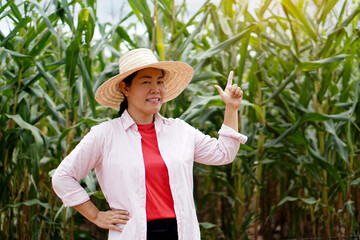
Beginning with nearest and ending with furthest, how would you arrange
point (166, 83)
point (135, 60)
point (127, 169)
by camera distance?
1. point (127, 169)
2. point (135, 60)
3. point (166, 83)

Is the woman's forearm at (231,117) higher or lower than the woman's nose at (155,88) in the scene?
lower

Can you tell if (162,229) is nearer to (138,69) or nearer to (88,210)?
(88,210)

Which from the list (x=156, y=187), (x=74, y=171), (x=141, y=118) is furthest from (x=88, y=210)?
(x=141, y=118)

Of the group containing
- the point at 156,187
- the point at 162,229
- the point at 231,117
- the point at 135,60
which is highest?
the point at 135,60

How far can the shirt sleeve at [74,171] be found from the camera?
145 centimetres

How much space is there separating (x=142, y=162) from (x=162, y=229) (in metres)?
0.24

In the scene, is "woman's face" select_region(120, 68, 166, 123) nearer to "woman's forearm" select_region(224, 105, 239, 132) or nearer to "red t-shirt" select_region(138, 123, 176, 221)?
"red t-shirt" select_region(138, 123, 176, 221)

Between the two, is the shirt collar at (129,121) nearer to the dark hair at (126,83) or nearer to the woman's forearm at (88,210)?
the dark hair at (126,83)

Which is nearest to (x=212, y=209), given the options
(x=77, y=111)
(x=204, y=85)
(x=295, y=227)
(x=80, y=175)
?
(x=295, y=227)

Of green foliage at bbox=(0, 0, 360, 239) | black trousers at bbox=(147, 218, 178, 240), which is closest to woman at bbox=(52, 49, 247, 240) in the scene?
black trousers at bbox=(147, 218, 178, 240)

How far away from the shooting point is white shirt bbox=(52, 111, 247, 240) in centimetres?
143

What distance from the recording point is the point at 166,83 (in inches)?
70.9

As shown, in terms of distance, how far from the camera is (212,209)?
3.24 metres

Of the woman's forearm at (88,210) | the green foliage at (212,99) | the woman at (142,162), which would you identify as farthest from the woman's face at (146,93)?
the green foliage at (212,99)
